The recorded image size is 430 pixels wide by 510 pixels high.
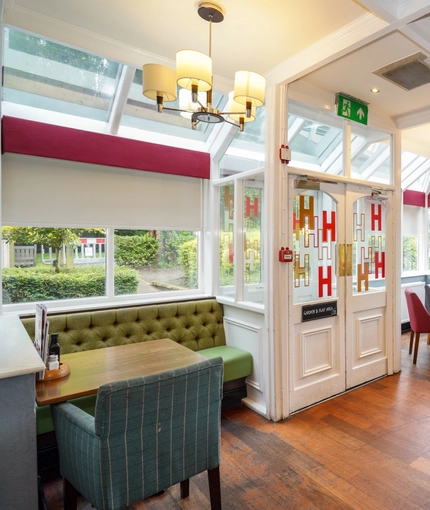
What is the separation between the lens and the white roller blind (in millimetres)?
2854

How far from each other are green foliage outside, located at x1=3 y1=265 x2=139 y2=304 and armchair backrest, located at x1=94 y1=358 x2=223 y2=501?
1.96 meters

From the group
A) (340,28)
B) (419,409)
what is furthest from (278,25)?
(419,409)

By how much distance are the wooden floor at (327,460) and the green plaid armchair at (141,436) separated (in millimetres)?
579

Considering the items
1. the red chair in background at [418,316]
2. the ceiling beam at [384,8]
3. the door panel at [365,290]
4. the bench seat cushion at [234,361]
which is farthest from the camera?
the red chair in background at [418,316]

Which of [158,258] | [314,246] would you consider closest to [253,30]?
[314,246]

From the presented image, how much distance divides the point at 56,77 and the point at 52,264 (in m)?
1.59

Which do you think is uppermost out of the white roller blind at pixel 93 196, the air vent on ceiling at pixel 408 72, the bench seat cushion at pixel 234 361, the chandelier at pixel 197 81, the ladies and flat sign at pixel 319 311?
the air vent on ceiling at pixel 408 72

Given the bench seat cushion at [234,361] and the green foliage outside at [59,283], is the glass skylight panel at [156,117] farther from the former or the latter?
the bench seat cushion at [234,361]

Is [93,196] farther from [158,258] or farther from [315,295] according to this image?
[315,295]

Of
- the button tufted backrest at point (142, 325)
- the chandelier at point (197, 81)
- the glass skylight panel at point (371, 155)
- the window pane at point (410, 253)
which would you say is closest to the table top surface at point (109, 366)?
the button tufted backrest at point (142, 325)

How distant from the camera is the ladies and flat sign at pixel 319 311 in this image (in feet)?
10.4

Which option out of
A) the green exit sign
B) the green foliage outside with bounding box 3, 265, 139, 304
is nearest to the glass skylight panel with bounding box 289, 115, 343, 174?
the green exit sign

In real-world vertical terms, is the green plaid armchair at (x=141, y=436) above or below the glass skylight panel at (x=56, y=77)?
below

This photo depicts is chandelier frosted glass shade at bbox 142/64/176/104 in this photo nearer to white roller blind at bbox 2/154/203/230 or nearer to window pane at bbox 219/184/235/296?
white roller blind at bbox 2/154/203/230
